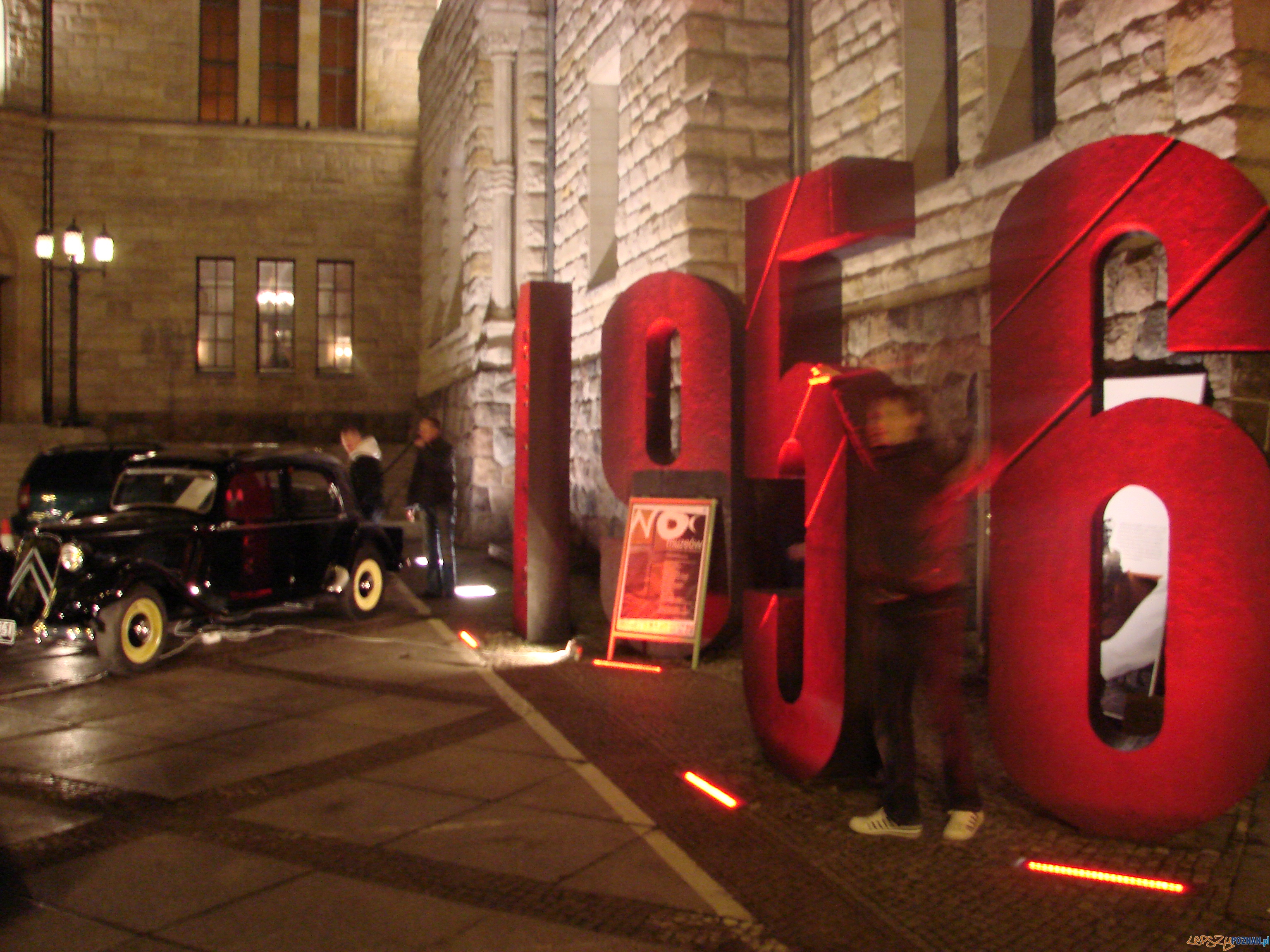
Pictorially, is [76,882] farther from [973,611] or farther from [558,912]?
[973,611]

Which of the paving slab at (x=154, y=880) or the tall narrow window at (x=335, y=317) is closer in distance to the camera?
the paving slab at (x=154, y=880)

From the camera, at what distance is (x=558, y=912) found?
131 inches

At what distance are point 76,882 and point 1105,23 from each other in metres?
6.16

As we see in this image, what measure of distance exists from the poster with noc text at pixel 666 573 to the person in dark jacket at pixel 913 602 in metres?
Result: 2.90

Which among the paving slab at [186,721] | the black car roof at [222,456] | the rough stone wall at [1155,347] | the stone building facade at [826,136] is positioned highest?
the stone building facade at [826,136]

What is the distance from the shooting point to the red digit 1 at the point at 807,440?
14.6 feet

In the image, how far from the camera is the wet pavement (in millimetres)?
3207

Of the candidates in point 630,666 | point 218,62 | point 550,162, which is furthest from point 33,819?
point 218,62

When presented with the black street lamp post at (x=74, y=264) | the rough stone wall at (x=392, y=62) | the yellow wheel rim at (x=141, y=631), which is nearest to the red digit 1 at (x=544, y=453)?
the yellow wheel rim at (x=141, y=631)

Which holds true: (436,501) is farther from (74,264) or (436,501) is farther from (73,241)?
(74,264)

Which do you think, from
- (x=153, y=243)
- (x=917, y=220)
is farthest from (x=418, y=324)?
(x=917, y=220)

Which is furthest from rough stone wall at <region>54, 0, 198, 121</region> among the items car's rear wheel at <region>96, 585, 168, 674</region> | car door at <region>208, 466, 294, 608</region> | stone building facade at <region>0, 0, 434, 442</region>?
car's rear wheel at <region>96, 585, 168, 674</region>

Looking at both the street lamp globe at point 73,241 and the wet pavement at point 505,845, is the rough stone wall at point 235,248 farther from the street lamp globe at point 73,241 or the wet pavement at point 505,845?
the wet pavement at point 505,845

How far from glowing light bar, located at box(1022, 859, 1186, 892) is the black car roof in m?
6.38
